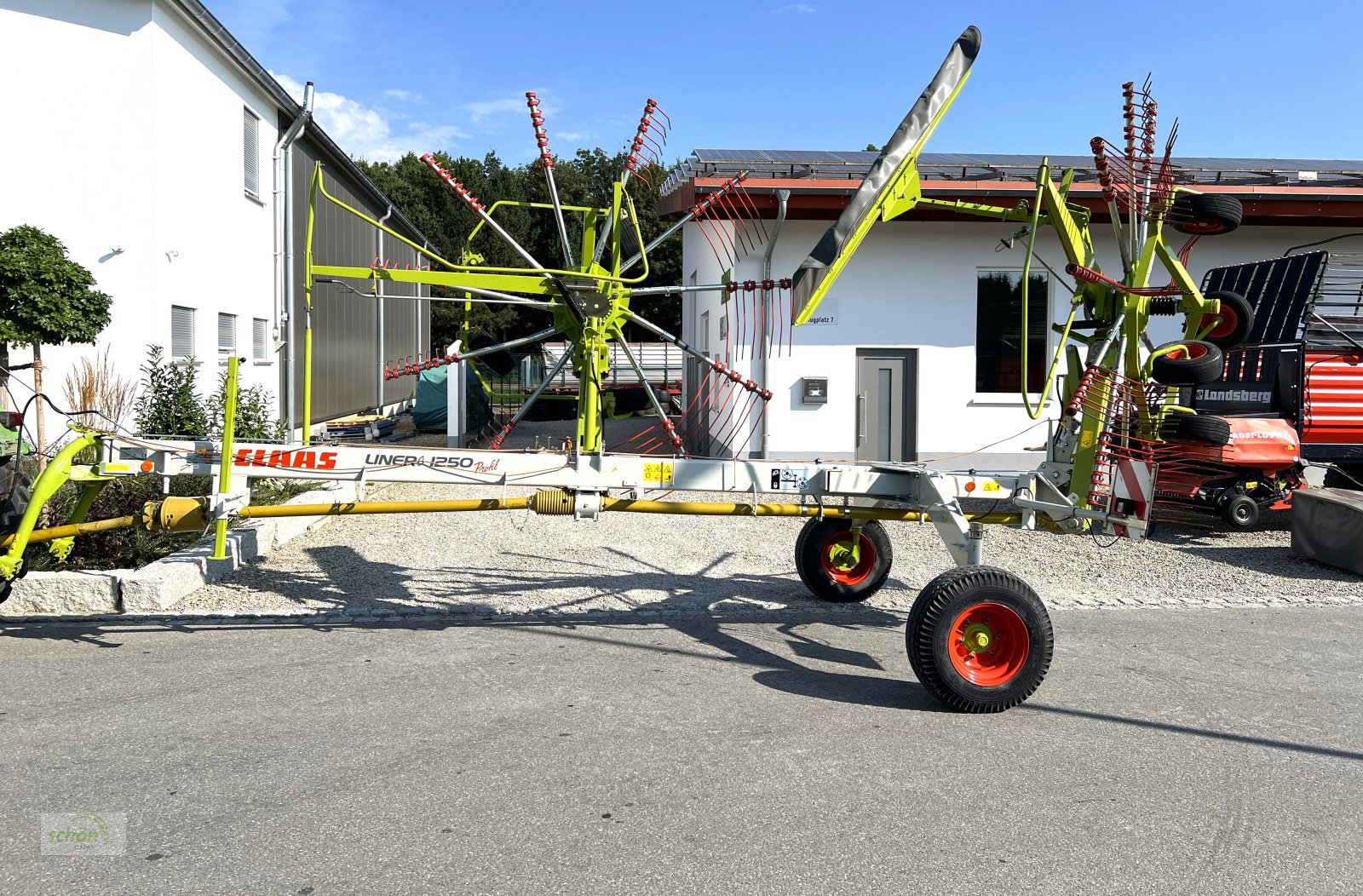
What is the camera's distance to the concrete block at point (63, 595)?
6809 millimetres

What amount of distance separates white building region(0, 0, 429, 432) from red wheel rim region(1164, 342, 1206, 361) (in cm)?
1129

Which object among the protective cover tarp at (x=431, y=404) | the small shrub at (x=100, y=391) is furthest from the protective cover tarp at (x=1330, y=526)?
the protective cover tarp at (x=431, y=404)

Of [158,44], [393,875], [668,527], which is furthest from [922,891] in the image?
[158,44]

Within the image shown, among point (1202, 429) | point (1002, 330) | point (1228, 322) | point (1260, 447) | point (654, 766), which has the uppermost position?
point (1002, 330)

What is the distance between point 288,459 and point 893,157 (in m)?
3.69

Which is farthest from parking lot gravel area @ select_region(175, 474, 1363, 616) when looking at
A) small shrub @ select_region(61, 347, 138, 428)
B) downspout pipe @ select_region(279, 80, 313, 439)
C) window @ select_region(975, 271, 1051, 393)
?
downspout pipe @ select_region(279, 80, 313, 439)

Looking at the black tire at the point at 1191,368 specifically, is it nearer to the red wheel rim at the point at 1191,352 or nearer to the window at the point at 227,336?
the red wheel rim at the point at 1191,352

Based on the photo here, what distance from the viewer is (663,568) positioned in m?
8.87

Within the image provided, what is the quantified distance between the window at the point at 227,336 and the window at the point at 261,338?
1.03m

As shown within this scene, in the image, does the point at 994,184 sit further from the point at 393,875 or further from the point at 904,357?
the point at 393,875

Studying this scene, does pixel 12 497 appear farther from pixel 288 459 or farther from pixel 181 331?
pixel 181 331

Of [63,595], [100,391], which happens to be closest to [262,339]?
[100,391]

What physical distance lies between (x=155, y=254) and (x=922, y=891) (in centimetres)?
1266

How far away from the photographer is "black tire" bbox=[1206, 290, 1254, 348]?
22.8ft
